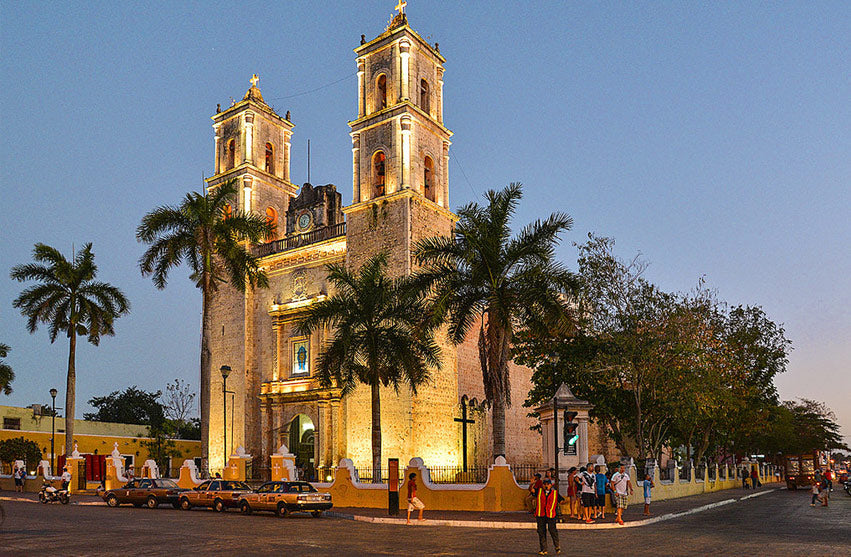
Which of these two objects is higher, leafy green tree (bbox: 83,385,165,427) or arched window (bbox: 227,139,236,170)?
arched window (bbox: 227,139,236,170)

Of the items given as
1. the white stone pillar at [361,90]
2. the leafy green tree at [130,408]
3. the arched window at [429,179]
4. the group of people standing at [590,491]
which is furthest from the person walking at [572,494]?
the leafy green tree at [130,408]

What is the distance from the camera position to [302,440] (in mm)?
42188

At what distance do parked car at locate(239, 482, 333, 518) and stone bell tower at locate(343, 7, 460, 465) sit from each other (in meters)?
12.0

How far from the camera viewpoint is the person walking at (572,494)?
2041 cm

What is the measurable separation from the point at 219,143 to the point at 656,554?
1652 inches

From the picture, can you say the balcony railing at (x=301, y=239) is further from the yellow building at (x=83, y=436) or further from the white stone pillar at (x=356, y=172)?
the yellow building at (x=83, y=436)

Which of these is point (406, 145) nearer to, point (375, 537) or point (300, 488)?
point (300, 488)

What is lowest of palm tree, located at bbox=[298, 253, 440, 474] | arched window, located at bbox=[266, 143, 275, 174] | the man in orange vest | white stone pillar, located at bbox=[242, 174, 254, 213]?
the man in orange vest

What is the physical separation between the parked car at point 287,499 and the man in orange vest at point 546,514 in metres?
10.8

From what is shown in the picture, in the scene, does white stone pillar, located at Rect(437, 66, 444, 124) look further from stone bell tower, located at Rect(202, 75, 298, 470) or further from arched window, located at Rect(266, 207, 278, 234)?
arched window, located at Rect(266, 207, 278, 234)

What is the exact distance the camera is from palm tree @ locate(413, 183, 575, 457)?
24.1 m

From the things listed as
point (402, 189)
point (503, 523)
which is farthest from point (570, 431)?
point (402, 189)

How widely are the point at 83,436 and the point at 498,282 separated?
38.7 meters

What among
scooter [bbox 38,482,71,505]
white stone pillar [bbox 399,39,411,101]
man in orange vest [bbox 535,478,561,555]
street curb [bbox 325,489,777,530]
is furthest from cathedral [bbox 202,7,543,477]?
man in orange vest [bbox 535,478,561,555]
